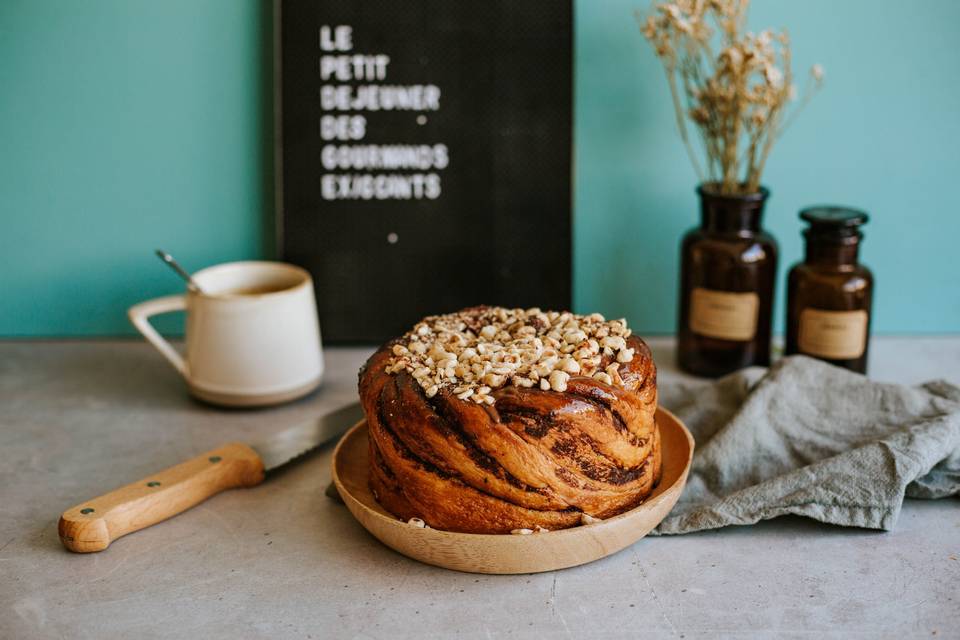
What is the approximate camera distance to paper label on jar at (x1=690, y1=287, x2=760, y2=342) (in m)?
1.27

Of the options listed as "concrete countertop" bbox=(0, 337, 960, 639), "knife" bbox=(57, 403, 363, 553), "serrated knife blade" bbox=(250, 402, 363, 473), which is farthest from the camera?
"serrated knife blade" bbox=(250, 402, 363, 473)

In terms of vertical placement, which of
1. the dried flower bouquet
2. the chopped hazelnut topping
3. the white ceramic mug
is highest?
the dried flower bouquet

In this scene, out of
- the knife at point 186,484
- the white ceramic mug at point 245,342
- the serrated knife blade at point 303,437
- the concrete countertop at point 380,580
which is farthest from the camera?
the white ceramic mug at point 245,342

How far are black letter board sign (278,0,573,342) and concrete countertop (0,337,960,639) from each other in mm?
407

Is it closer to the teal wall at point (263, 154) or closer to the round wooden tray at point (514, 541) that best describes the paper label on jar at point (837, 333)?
the teal wall at point (263, 154)

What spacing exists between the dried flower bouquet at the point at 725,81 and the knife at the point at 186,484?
1.95ft

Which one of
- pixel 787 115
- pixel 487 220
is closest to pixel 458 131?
pixel 487 220

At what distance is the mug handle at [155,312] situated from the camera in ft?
4.10

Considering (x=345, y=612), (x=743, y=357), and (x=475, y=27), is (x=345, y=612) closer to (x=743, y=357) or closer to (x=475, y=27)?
(x=743, y=357)

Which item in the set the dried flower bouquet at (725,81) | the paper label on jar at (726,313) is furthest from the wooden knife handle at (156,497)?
the dried flower bouquet at (725,81)

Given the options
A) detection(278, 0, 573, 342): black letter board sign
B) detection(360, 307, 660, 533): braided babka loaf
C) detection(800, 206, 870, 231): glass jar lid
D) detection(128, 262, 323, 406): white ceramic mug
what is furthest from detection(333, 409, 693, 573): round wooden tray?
detection(278, 0, 573, 342): black letter board sign

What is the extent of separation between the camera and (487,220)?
1435 mm

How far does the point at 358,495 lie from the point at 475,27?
738mm

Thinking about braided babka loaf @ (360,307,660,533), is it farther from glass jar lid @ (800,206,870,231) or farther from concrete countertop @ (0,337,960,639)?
glass jar lid @ (800,206,870,231)
